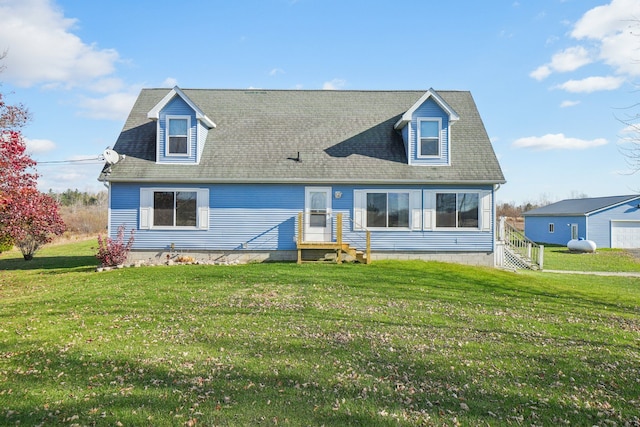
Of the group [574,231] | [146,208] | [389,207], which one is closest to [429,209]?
[389,207]

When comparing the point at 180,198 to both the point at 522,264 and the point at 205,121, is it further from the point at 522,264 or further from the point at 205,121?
the point at 522,264

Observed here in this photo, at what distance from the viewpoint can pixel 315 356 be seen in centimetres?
566

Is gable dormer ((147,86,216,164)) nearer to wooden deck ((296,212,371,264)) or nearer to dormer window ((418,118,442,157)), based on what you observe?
wooden deck ((296,212,371,264))

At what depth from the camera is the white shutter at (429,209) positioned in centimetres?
1592

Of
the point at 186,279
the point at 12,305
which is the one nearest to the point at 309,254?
the point at 186,279

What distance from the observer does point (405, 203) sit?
16016 mm

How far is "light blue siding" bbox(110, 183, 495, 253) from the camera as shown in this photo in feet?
52.2

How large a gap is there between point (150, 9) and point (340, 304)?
508 inches

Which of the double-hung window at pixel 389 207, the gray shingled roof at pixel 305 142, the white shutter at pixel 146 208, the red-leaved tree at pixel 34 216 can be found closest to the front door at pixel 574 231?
the gray shingled roof at pixel 305 142

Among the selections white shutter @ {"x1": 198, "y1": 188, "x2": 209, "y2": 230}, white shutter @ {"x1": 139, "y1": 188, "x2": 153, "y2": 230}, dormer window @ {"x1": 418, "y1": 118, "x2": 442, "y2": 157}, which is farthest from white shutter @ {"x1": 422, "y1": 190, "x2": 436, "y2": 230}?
white shutter @ {"x1": 139, "y1": 188, "x2": 153, "y2": 230}

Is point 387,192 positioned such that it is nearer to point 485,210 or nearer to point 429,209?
point 429,209

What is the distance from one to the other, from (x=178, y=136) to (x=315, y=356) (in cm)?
1316

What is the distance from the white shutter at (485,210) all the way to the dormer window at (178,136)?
1232 cm

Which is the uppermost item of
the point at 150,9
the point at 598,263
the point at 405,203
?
the point at 150,9
